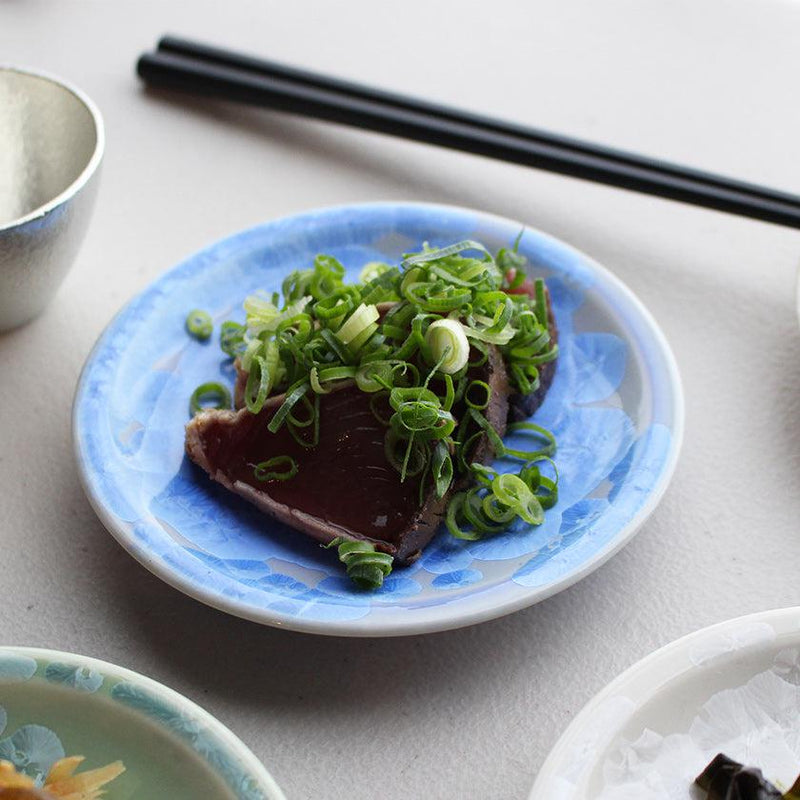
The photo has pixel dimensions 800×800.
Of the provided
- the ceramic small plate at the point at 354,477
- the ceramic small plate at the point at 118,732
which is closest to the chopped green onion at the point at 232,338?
the ceramic small plate at the point at 354,477

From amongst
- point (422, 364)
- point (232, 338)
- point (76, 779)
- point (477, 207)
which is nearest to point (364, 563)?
point (422, 364)

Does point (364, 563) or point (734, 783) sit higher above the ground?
point (734, 783)

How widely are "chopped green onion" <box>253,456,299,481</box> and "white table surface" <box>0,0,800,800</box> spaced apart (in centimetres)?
23

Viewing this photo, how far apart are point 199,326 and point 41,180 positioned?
21.4 inches

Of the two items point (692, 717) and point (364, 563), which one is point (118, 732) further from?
point (692, 717)

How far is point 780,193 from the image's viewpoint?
214 cm

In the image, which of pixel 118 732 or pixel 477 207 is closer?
pixel 118 732

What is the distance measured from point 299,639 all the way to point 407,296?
1.93 ft

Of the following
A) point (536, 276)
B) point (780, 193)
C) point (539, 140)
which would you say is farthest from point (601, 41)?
point (536, 276)

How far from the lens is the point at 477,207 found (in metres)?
2.40

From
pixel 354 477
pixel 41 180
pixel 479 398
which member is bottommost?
pixel 41 180

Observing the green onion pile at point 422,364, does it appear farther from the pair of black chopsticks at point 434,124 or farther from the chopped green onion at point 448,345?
the pair of black chopsticks at point 434,124

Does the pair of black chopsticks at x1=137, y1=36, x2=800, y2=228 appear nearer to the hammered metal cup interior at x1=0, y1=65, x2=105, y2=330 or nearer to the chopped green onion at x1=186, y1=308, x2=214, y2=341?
the hammered metal cup interior at x1=0, y1=65, x2=105, y2=330

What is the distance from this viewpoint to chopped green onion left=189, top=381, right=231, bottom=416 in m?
1.82
